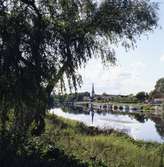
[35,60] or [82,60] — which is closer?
[35,60]

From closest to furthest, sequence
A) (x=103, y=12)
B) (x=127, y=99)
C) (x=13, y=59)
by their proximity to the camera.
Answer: (x=13, y=59), (x=103, y=12), (x=127, y=99)

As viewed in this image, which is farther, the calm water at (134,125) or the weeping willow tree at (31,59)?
the calm water at (134,125)

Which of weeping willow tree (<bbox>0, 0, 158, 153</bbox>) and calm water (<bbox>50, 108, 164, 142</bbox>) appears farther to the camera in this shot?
calm water (<bbox>50, 108, 164, 142</bbox>)

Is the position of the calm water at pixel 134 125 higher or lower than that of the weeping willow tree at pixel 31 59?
lower

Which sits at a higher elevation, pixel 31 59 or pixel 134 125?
pixel 31 59

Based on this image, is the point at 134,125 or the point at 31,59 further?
the point at 134,125

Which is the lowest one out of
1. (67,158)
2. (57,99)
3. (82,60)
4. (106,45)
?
(67,158)

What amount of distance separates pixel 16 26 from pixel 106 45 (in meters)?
14.6

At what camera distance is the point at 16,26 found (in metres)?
13.1

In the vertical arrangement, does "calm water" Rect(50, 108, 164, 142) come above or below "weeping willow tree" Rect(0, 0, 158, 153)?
below

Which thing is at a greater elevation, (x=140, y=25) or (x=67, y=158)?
(x=140, y=25)

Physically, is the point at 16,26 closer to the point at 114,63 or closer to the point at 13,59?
the point at 13,59

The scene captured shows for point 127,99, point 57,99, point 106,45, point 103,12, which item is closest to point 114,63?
point 106,45

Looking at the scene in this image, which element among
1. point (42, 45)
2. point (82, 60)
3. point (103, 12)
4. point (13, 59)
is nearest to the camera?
point (13, 59)
